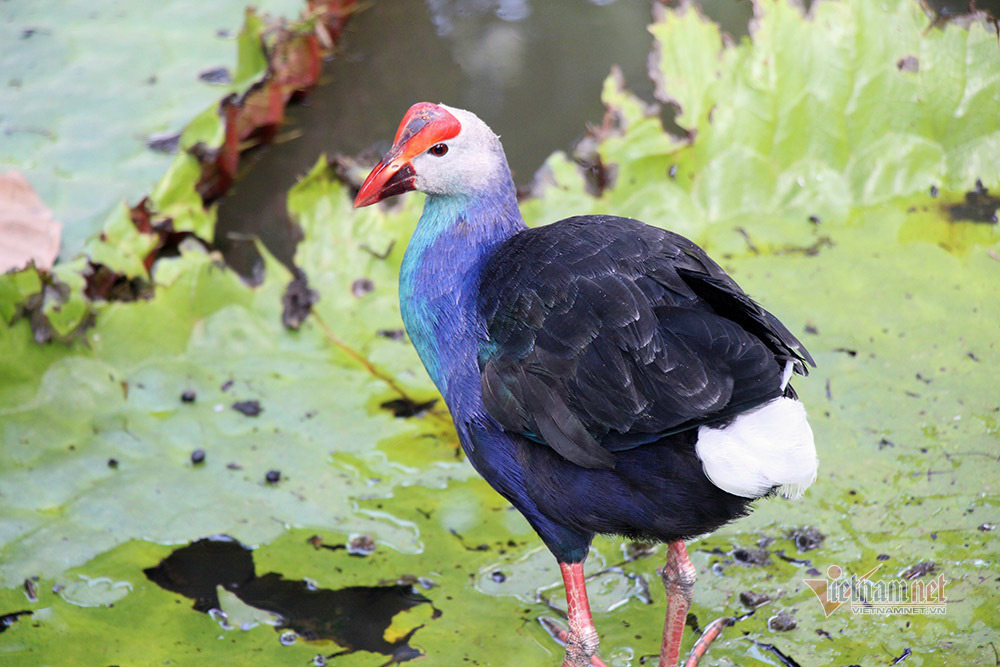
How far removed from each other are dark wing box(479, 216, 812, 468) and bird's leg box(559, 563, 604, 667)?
0.28 metres

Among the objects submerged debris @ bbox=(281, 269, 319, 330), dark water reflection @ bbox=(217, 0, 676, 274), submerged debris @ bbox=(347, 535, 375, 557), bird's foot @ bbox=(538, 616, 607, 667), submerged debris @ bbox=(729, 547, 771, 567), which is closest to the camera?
bird's foot @ bbox=(538, 616, 607, 667)

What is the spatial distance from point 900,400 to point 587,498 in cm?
100

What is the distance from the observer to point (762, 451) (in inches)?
62.6

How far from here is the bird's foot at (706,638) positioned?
195 cm

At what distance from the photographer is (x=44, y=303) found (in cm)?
259

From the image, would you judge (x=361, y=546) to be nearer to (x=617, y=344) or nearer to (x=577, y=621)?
(x=577, y=621)

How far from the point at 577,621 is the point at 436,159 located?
91cm

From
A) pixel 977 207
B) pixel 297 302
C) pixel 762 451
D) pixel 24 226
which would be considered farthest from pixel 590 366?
pixel 24 226

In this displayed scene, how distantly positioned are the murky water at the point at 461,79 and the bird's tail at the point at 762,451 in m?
1.79

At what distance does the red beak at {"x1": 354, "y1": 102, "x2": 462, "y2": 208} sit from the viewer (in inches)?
77.1

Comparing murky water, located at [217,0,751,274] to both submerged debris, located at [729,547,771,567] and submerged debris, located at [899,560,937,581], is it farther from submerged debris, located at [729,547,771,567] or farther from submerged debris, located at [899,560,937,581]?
submerged debris, located at [899,560,937,581]

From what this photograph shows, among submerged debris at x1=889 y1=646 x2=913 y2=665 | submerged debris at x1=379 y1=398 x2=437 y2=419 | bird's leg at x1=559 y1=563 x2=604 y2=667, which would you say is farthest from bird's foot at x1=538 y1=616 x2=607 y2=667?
submerged debris at x1=379 y1=398 x2=437 y2=419

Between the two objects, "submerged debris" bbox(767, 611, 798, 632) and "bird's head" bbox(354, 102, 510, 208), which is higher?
"bird's head" bbox(354, 102, 510, 208)

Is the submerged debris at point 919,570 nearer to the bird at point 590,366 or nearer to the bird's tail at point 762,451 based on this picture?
the bird at point 590,366
